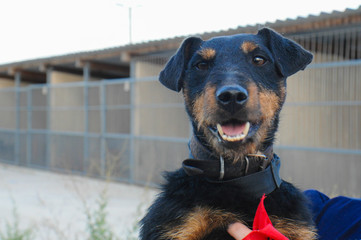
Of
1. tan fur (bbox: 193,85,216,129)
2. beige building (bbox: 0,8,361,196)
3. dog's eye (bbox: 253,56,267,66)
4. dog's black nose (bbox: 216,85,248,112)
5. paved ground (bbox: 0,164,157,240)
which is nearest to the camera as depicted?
dog's black nose (bbox: 216,85,248,112)

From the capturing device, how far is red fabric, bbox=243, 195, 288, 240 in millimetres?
1686

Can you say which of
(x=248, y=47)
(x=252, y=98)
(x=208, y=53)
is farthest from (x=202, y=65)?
(x=252, y=98)

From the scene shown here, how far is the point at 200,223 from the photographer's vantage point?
1875 mm

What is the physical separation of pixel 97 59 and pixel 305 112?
568cm

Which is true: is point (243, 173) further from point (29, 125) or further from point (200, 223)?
point (29, 125)

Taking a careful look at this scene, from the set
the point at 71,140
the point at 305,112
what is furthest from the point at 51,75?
the point at 305,112

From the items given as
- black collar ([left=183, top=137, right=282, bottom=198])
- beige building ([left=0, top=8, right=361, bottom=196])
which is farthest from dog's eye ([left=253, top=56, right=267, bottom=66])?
beige building ([left=0, top=8, right=361, bottom=196])

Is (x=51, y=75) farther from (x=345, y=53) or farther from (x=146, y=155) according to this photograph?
(x=345, y=53)

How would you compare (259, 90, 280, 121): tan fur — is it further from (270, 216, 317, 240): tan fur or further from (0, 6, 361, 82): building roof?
(0, 6, 361, 82): building roof

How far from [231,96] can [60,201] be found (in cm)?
746

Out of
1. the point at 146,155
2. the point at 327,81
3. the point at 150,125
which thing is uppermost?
the point at 327,81

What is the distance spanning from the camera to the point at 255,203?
190cm

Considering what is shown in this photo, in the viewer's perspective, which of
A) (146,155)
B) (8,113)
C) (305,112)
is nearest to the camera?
(305,112)

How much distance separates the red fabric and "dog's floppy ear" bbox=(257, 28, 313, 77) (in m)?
0.68
